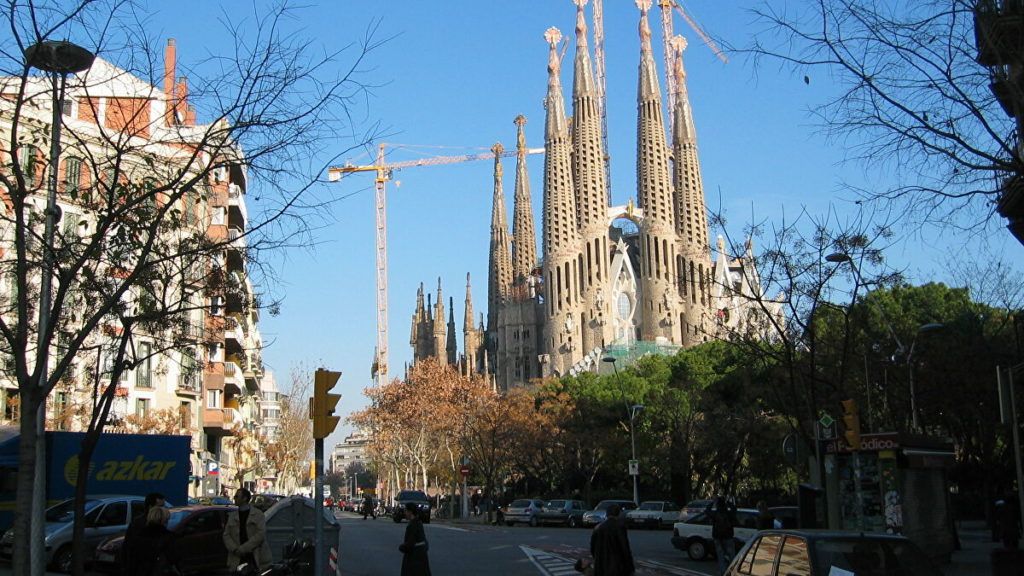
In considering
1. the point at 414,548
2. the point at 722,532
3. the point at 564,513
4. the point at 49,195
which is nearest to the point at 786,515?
the point at 722,532

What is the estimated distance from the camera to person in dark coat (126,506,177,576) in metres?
11.0

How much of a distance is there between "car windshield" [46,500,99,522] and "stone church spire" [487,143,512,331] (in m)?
111

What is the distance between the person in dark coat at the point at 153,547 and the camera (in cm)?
1105

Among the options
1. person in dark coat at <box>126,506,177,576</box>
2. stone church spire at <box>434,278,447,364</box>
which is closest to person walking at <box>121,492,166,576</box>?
person in dark coat at <box>126,506,177,576</box>

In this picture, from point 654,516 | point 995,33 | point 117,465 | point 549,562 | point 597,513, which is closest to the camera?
point 995,33

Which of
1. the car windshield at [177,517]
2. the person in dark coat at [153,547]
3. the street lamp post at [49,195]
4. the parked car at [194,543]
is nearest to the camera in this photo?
the person in dark coat at [153,547]

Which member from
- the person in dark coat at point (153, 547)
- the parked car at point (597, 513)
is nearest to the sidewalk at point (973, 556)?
the person in dark coat at point (153, 547)

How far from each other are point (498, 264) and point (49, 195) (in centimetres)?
12352

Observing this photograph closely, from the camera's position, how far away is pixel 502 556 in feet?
76.1

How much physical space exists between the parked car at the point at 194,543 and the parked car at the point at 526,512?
93.6 ft

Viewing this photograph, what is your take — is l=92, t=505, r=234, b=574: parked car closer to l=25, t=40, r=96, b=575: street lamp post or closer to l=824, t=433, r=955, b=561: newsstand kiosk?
l=25, t=40, r=96, b=575: street lamp post

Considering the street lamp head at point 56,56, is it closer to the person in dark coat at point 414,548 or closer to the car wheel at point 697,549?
the person in dark coat at point 414,548

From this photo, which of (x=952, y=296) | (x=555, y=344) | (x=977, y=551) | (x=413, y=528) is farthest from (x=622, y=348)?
(x=413, y=528)

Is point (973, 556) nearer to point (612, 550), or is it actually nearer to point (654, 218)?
point (612, 550)
